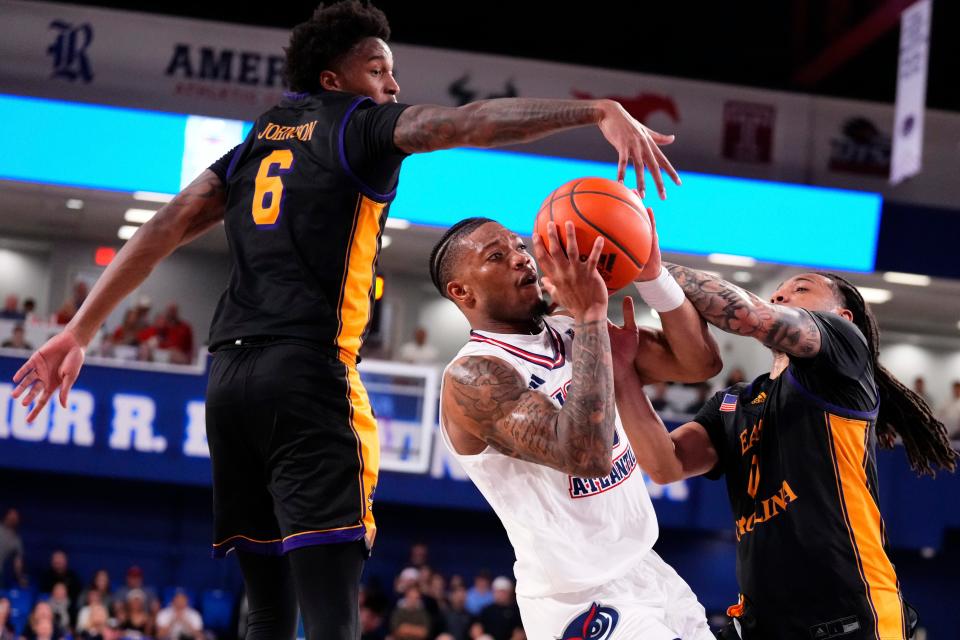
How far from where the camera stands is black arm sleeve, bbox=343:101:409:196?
3.45 metres

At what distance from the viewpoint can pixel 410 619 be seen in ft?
41.7

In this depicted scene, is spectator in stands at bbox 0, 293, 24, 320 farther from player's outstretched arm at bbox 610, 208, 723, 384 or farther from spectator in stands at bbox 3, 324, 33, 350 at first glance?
player's outstretched arm at bbox 610, 208, 723, 384

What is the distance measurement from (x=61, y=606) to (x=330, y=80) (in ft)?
35.1

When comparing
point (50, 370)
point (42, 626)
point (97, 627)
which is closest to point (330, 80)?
point (50, 370)

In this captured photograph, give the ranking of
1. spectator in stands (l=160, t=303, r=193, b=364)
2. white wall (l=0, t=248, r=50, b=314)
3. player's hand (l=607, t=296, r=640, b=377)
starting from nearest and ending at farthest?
player's hand (l=607, t=296, r=640, b=377)
spectator in stands (l=160, t=303, r=193, b=364)
white wall (l=0, t=248, r=50, b=314)

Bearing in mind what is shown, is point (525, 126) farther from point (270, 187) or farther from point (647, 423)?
point (647, 423)

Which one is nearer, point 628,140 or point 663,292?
point 628,140

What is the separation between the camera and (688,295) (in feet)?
13.4

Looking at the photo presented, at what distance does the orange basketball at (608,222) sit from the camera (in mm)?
3592

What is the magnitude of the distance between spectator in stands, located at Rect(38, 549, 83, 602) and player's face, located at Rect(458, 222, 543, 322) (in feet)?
36.4

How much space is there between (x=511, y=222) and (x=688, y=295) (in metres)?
10.9

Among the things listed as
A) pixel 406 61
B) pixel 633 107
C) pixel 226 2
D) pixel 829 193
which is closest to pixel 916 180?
pixel 829 193

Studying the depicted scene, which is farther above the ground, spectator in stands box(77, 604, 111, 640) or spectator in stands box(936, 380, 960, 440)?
spectator in stands box(936, 380, 960, 440)

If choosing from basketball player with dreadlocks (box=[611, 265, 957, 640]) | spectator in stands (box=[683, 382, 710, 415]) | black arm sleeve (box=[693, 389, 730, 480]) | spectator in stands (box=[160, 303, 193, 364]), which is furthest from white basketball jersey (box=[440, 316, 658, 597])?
spectator in stands (box=[160, 303, 193, 364])
